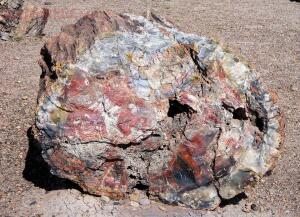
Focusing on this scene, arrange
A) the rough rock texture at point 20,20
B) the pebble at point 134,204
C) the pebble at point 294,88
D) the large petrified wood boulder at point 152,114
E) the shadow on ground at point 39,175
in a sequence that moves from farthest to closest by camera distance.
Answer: the rough rock texture at point 20,20 → the pebble at point 294,88 → the shadow on ground at point 39,175 → the pebble at point 134,204 → the large petrified wood boulder at point 152,114

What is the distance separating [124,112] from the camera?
202 inches

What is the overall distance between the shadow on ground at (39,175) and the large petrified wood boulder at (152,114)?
50 cm

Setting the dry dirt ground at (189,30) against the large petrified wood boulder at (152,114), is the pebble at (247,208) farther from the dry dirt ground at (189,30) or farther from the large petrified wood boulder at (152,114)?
the large petrified wood boulder at (152,114)

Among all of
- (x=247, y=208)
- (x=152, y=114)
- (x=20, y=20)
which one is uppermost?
(x=152, y=114)

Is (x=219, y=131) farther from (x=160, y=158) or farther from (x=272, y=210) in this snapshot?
(x=272, y=210)

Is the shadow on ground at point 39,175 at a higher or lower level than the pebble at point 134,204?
lower

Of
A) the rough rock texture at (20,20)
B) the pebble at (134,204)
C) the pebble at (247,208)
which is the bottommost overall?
the rough rock texture at (20,20)

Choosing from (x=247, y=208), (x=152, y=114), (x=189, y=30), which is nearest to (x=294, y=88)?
(x=189, y=30)

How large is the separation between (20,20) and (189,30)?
3.58 m

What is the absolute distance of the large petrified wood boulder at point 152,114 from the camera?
16.8 ft

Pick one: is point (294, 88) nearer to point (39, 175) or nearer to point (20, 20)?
point (39, 175)

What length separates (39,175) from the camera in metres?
6.27

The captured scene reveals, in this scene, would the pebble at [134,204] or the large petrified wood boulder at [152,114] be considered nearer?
the large petrified wood boulder at [152,114]

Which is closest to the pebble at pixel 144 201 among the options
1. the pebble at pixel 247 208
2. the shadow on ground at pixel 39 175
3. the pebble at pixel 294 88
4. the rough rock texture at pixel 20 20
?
the shadow on ground at pixel 39 175
